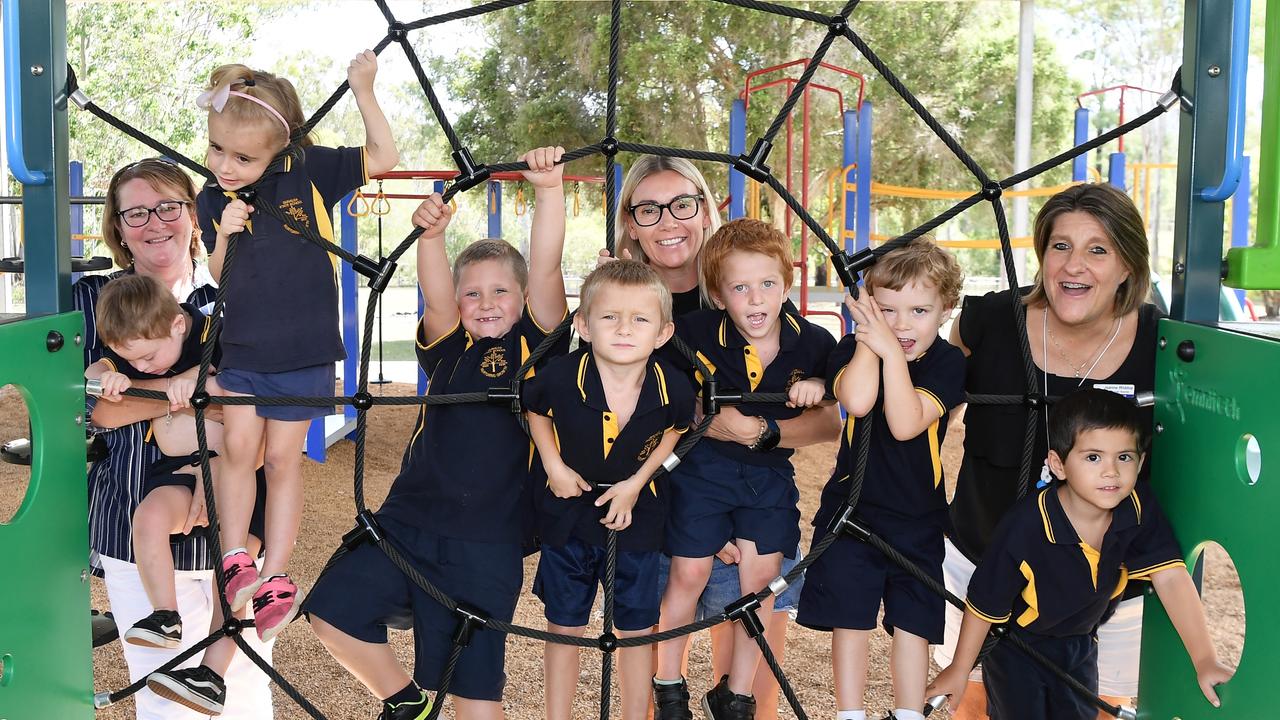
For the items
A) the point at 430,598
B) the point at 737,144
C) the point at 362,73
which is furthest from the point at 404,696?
the point at 737,144

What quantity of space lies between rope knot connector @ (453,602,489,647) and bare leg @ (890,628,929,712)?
57 centimetres

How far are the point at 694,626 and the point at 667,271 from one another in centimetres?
58

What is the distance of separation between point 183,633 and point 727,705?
92 cm

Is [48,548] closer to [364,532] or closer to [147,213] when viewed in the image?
[364,532]

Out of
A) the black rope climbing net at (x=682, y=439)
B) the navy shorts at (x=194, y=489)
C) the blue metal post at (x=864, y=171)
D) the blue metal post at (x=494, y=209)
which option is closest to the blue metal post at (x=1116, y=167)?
the blue metal post at (x=864, y=171)

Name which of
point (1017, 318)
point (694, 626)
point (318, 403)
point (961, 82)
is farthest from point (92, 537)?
point (961, 82)

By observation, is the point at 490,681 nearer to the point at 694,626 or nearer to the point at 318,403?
the point at 694,626

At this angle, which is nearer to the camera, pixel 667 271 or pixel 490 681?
pixel 490 681

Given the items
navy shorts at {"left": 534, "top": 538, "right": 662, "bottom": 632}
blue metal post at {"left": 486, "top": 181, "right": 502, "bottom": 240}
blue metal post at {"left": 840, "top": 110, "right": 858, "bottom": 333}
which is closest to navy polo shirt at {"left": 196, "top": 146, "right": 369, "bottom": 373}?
navy shorts at {"left": 534, "top": 538, "right": 662, "bottom": 632}

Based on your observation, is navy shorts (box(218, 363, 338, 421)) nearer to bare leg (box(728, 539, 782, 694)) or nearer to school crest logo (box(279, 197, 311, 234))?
school crest logo (box(279, 197, 311, 234))

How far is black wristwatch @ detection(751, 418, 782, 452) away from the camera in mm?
1656

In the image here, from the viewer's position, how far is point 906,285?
154 cm

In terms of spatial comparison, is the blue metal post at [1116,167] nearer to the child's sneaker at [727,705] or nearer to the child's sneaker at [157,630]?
the child's sneaker at [727,705]

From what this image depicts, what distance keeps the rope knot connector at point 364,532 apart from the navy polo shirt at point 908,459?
633 millimetres
